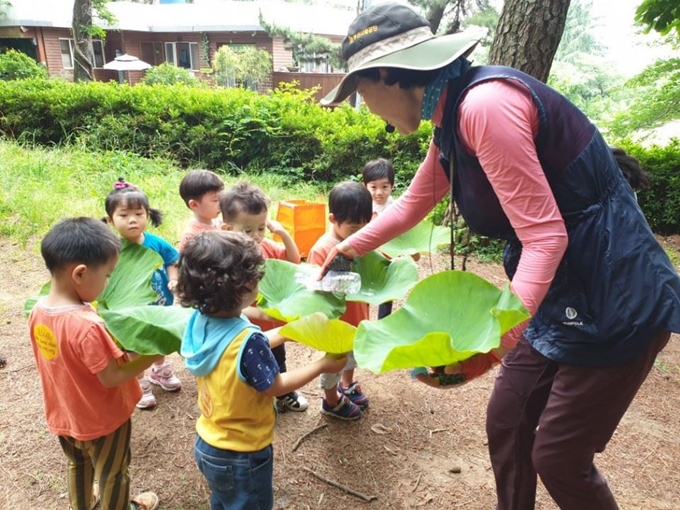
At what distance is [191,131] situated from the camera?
7.94 meters

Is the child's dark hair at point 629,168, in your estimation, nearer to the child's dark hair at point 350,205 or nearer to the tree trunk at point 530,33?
the child's dark hair at point 350,205

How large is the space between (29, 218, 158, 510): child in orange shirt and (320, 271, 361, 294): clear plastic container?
0.61 metres

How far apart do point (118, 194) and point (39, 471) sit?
1300 mm

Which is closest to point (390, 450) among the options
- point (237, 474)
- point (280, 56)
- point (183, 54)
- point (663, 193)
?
point (237, 474)

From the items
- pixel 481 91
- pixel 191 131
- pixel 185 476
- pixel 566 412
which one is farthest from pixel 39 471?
pixel 191 131

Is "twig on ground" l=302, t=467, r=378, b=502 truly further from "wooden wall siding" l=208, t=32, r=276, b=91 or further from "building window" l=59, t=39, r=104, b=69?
"building window" l=59, t=39, r=104, b=69

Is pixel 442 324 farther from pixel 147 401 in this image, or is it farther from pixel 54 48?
pixel 54 48

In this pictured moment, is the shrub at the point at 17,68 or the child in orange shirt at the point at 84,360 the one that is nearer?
the child in orange shirt at the point at 84,360

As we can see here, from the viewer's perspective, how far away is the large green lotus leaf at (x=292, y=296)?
161cm

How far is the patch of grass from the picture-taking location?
5223 mm

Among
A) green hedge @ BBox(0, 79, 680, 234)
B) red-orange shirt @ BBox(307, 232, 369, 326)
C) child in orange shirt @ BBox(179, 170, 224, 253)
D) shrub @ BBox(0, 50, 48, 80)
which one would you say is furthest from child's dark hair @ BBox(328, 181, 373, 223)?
shrub @ BBox(0, 50, 48, 80)

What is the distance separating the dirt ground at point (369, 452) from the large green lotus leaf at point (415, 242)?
0.19m

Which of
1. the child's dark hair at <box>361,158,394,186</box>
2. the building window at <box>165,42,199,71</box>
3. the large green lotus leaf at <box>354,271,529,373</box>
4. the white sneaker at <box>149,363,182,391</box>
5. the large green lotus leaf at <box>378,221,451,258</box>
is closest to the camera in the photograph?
the large green lotus leaf at <box>354,271,529,373</box>

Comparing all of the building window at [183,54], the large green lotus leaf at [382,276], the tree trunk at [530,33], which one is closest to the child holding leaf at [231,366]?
the large green lotus leaf at [382,276]
